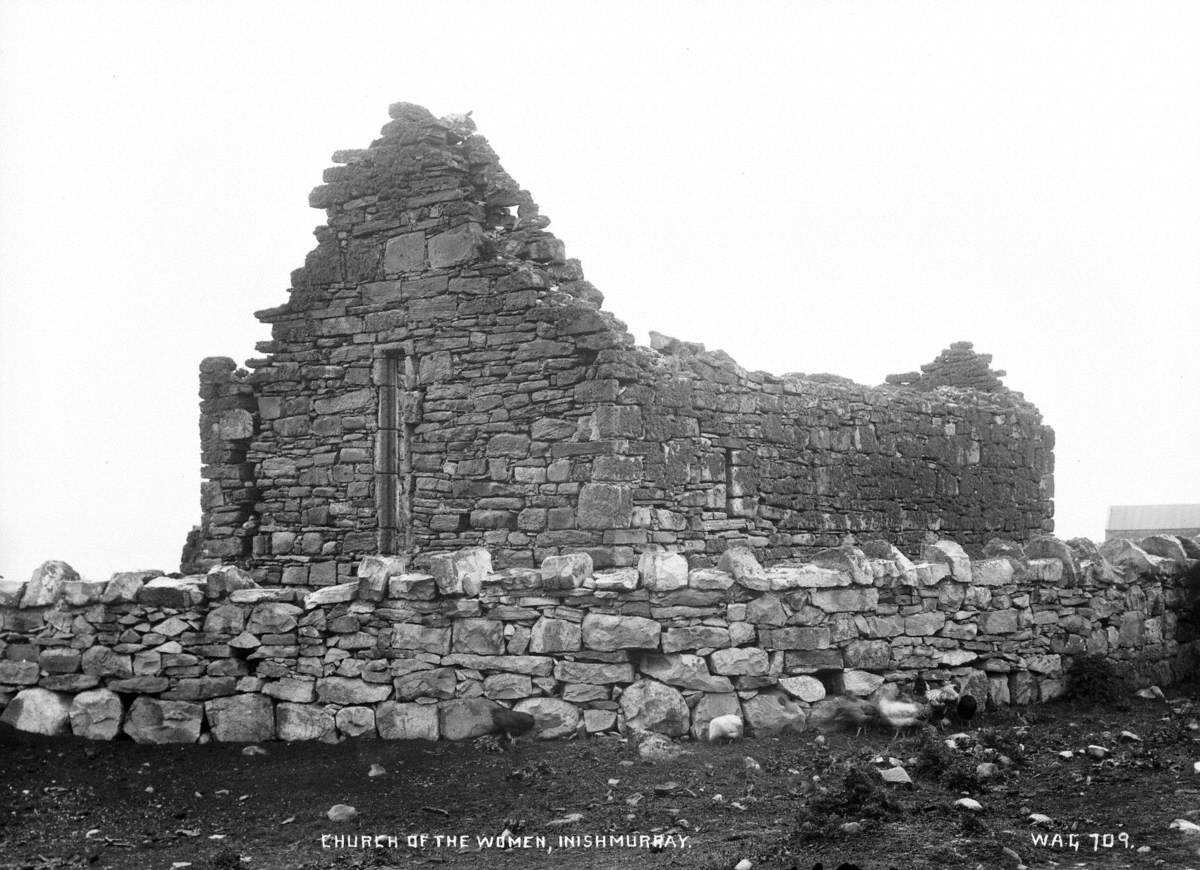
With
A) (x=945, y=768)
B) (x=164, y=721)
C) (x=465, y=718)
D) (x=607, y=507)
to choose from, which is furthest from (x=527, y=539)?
(x=945, y=768)

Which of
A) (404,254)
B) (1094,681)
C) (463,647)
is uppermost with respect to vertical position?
(404,254)

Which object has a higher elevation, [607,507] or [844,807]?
[607,507]

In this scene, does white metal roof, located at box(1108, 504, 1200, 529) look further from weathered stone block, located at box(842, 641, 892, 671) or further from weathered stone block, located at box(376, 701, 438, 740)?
weathered stone block, located at box(376, 701, 438, 740)

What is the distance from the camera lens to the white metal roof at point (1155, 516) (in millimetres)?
36438

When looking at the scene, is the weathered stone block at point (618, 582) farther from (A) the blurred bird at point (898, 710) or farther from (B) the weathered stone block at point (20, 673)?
(B) the weathered stone block at point (20, 673)

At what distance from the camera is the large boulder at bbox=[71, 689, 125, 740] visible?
31.3 ft

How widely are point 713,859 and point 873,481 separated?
37.3ft

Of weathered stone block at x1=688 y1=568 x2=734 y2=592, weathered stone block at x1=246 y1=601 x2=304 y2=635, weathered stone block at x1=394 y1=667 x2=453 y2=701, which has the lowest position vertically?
→ weathered stone block at x1=394 y1=667 x2=453 y2=701

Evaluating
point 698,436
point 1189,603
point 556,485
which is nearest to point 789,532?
point 698,436

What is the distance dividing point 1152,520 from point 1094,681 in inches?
1164

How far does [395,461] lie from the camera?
14789mm

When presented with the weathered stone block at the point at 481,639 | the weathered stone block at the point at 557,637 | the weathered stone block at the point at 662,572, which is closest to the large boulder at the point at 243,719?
the weathered stone block at the point at 481,639

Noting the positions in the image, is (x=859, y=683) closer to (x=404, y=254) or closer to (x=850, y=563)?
(x=850, y=563)

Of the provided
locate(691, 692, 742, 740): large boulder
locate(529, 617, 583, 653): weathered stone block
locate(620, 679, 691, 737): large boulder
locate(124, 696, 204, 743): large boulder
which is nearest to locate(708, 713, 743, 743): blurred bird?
locate(691, 692, 742, 740): large boulder
